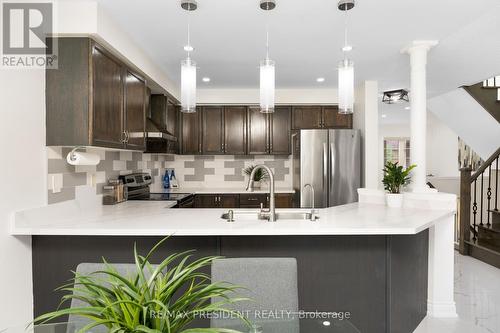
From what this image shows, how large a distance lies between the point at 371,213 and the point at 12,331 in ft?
7.33

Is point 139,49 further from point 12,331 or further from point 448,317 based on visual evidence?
point 448,317

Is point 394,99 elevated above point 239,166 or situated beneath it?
elevated above

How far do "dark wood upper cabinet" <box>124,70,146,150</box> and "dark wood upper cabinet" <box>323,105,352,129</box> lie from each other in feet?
8.94

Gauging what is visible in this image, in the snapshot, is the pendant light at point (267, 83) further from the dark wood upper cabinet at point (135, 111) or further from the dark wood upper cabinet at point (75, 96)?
the dark wood upper cabinet at point (135, 111)

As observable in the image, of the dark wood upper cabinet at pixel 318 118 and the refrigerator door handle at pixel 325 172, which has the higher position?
the dark wood upper cabinet at pixel 318 118

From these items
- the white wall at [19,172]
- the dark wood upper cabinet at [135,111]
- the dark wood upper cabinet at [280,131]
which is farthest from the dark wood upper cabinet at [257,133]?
the white wall at [19,172]

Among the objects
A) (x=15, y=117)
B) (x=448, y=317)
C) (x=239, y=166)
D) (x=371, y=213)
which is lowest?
(x=448, y=317)

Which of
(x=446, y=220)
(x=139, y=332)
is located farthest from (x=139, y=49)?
(x=446, y=220)

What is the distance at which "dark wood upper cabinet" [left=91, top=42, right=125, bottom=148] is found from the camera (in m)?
2.26

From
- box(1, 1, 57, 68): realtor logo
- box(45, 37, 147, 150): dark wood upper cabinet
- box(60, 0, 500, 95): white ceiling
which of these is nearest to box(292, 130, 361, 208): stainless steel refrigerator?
box(60, 0, 500, 95): white ceiling

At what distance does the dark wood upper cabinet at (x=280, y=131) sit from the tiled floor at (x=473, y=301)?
2.73m

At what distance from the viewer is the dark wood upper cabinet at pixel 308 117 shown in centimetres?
481

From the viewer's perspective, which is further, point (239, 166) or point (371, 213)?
point (239, 166)

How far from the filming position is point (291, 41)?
3.01 meters
